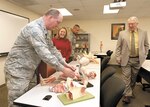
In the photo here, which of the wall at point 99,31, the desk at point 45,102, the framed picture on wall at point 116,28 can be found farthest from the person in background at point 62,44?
the framed picture on wall at point 116,28

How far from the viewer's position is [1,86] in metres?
3.99

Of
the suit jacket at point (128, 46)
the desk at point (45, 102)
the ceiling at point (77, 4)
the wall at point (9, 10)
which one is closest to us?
the desk at point (45, 102)

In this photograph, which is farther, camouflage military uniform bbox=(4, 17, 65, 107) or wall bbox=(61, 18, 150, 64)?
wall bbox=(61, 18, 150, 64)

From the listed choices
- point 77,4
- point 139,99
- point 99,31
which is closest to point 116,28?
point 99,31

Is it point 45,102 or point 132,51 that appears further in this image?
point 132,51

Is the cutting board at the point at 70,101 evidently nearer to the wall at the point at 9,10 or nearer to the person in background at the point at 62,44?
the person in background at the point at 62,44

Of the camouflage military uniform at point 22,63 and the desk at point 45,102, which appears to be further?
the camouflage military uniform at point 22,63

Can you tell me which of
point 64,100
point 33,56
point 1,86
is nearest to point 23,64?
point 33,56

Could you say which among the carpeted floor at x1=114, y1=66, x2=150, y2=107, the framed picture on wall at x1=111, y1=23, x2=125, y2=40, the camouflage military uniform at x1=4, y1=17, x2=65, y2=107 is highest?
the framed picture on wall at x1=111, y1=23, x2=125, y2=40

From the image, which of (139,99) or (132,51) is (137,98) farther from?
(132,51)

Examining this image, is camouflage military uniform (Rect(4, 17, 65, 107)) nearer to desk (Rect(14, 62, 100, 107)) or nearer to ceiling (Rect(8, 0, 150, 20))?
desk (Rect(14, 62, 100, 107))

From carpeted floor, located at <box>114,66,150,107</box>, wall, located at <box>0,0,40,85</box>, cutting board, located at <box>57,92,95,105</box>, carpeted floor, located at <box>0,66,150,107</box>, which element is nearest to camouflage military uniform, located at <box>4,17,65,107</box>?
cutting board, located at <box>57,92,95,105</box>

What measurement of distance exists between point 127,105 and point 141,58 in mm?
968

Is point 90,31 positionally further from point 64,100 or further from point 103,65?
point 64,100
